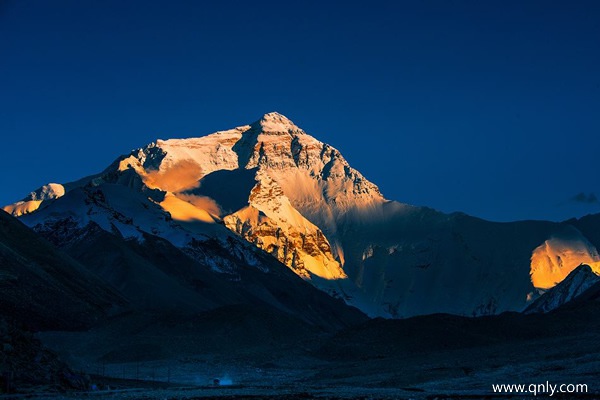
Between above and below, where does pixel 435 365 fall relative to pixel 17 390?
above

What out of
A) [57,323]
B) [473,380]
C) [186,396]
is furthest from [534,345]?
[57,323]

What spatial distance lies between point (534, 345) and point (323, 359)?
103 feet

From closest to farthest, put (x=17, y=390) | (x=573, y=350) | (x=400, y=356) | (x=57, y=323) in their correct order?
(x=17, y=390)
(x=573, y=350)
(x=400, y=356)
(x=57, y=323)

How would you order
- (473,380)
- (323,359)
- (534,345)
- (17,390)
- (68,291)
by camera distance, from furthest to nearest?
(68,291)
(323,359)
(534,345)
(473,380)
(17,390)

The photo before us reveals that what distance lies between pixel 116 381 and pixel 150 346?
42.3 meters

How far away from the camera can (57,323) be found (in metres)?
156

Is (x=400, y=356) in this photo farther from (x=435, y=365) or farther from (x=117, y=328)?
(x=117, y=328)

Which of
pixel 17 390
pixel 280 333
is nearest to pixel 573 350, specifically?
pixel 17 390

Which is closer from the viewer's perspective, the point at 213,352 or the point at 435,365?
the point at 435,365

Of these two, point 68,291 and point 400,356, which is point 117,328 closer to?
point 68,291

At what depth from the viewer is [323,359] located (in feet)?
445

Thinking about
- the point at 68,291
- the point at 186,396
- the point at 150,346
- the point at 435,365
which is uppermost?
the point at 68,291

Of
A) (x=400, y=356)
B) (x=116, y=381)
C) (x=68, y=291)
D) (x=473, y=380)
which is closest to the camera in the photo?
(x=473, y=380)

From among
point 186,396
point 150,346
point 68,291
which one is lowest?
point 186,396
